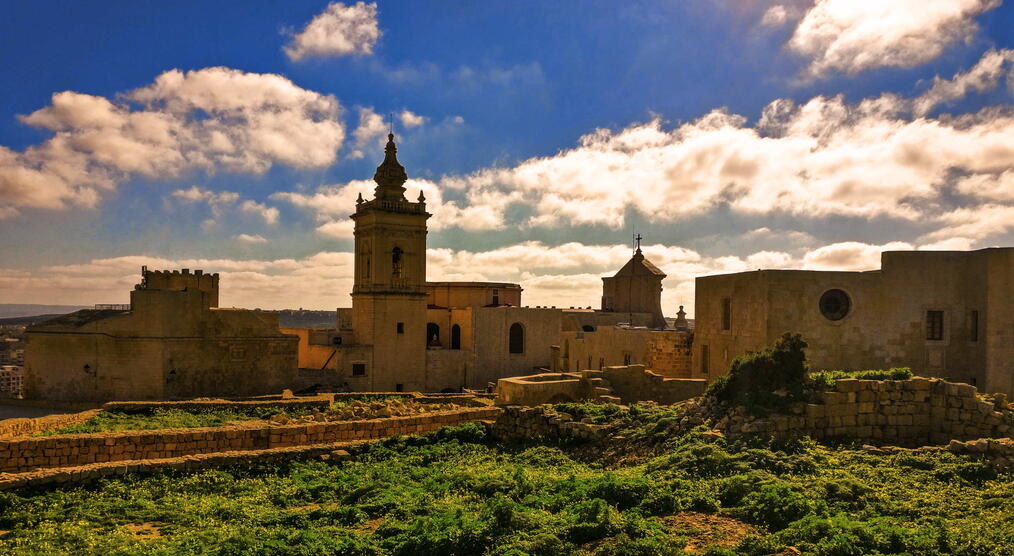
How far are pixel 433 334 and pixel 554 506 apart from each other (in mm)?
36575

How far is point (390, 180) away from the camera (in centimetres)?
3959

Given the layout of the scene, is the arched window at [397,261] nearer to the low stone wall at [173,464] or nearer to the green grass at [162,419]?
the green grass at [162,419]

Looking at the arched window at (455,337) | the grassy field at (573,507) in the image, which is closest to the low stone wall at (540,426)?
the grassy field at (573,507)

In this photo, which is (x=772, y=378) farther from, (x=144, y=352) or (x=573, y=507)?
(x=144, y=352)

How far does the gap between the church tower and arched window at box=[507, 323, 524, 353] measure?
6.47 m

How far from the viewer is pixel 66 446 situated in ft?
44.7

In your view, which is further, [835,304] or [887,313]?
[835,304]

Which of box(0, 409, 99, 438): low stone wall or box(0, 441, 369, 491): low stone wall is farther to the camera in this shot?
box(0, 409, 99, 438): low stone wall

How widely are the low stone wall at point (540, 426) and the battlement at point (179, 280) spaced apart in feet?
69.2

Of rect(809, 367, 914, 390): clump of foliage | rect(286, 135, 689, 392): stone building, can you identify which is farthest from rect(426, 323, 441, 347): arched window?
rect(809, 367, 914, 390): clump of foliage

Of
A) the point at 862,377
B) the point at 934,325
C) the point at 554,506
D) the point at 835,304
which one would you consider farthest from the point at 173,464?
the point at 934,325

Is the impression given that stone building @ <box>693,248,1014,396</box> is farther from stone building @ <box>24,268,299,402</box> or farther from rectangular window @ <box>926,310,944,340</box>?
stone building @ <box>24,268,299,402</box>

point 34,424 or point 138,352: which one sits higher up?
point 138,352

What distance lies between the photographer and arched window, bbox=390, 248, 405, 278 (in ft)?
127
